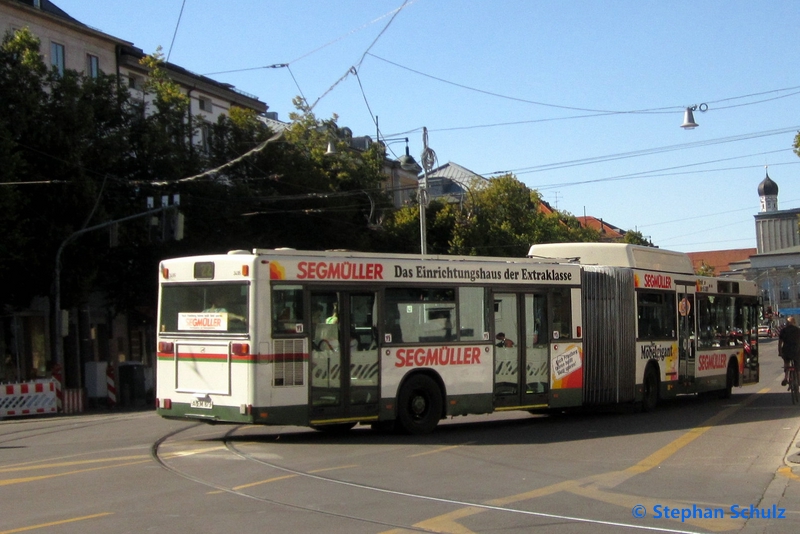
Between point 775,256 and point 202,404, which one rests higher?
point 775,256

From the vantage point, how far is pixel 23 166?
2827 centimetres

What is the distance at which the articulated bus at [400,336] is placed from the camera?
46.0 feet

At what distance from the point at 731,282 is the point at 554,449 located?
38.9ft

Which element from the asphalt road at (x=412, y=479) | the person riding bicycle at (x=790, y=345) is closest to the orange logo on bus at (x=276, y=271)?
the asphalt road at (x=412, y=479)

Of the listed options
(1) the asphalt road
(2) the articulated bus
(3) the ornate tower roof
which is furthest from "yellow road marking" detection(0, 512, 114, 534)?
(3) the ornate tower roof

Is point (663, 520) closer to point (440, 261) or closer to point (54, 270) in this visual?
point (440, 261)

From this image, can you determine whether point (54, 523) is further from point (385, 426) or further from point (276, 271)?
point (385, 426)

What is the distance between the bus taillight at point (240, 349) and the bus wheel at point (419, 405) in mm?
2722

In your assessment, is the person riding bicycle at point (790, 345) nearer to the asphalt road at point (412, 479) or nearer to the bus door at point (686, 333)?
the bus door at point (686, 333)

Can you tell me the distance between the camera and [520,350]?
56.4 feet

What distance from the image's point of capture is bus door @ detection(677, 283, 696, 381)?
21500 mm

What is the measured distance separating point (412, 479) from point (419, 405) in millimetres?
4748

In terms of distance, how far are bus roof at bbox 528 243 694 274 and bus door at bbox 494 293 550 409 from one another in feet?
7.95

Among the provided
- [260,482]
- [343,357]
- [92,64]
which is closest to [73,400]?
[343,357]
